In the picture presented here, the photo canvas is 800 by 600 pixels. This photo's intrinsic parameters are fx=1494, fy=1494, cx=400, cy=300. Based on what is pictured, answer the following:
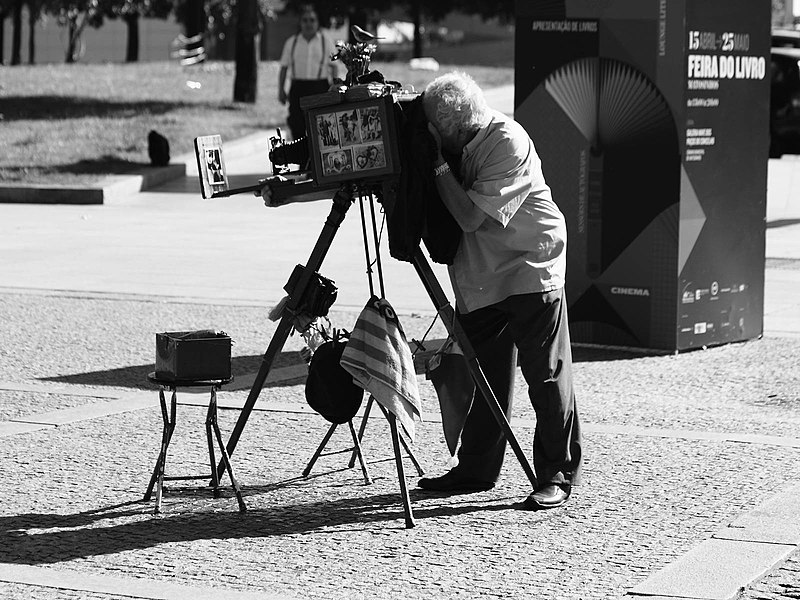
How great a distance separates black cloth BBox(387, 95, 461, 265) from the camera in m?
5.71

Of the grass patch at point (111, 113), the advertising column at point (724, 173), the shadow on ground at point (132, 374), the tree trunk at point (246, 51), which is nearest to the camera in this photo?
the shadow on ground at point (132, 374)

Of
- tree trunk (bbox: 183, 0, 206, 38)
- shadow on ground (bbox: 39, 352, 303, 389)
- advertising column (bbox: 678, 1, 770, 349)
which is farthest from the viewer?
tree trunk (bbox: 183, 0, 206, 38)

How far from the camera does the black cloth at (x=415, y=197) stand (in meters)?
5.71

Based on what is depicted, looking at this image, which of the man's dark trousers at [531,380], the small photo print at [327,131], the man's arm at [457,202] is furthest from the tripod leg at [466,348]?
the small photo print at [327,131]

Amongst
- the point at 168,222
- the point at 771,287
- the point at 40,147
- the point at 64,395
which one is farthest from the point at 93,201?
the point at 64,395

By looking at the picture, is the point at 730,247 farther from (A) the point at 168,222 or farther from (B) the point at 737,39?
(A) the point at 168,222

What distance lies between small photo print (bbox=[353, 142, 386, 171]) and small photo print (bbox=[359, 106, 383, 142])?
0.03m

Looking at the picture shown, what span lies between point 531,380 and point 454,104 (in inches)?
46.2

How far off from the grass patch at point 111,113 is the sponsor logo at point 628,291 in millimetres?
10752

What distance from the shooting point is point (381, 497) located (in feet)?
20.3

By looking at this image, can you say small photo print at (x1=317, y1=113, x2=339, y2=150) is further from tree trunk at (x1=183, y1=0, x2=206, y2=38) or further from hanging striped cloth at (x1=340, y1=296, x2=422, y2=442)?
tree trunk at (x1=183, y1=0, x2=206, y2=38)

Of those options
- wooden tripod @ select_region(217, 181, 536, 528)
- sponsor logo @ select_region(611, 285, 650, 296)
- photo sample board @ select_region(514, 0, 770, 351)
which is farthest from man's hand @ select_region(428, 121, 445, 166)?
sponsor logo @ select_region(611, 285, 650, 296)

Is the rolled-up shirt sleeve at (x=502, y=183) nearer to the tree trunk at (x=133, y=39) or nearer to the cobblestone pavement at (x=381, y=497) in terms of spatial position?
the cobblestone pavement at (x=381, y=497)

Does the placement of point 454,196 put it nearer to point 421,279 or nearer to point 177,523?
point 421,279
